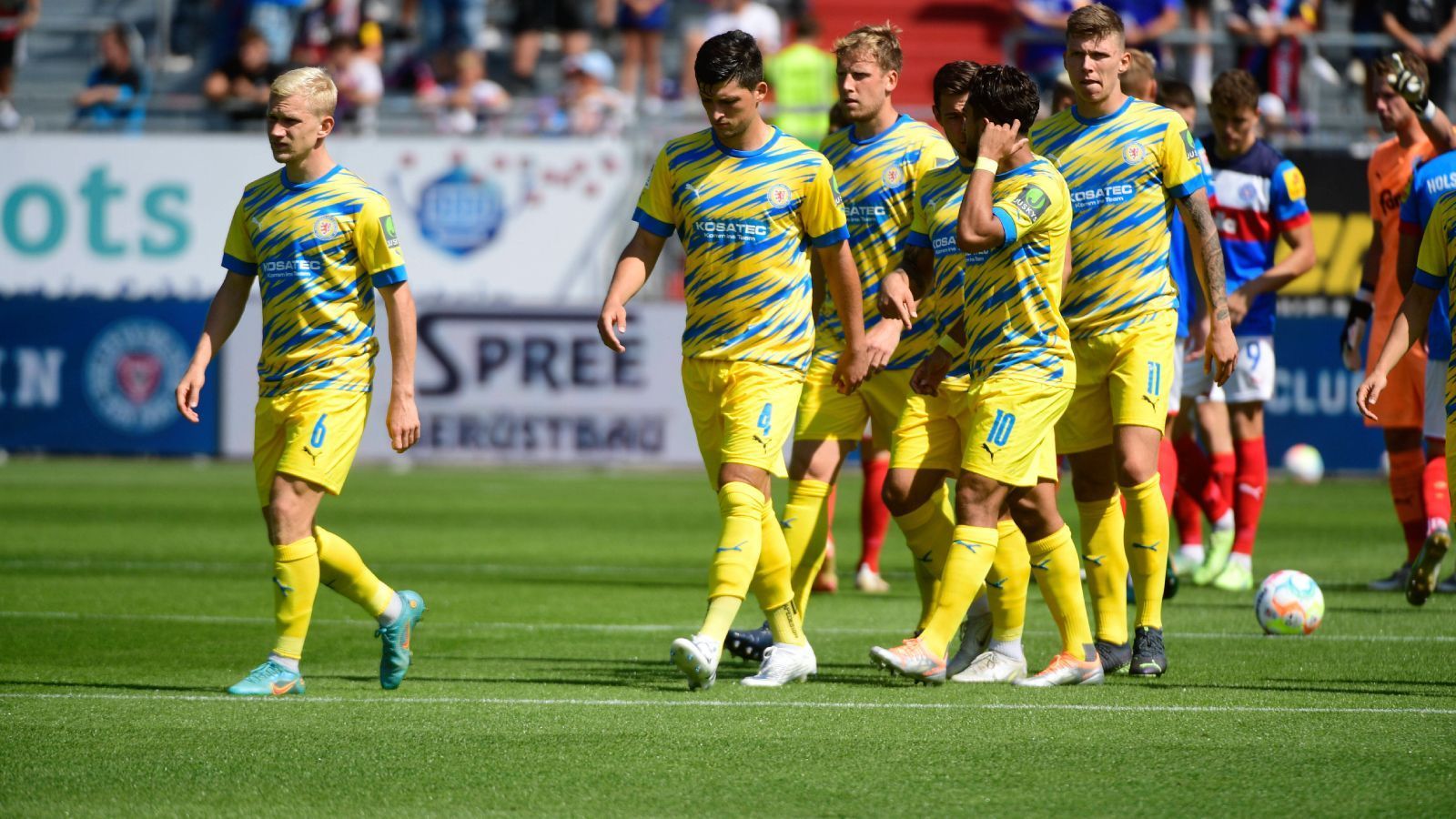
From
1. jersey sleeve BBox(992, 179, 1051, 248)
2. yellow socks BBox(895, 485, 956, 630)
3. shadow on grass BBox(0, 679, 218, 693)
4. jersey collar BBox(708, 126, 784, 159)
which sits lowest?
shadow on grass BBox(0, 679, 218, 693)

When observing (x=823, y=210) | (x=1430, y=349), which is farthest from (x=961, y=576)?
(x=1430, y=349)

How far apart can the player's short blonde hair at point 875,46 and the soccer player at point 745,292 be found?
0.75 m

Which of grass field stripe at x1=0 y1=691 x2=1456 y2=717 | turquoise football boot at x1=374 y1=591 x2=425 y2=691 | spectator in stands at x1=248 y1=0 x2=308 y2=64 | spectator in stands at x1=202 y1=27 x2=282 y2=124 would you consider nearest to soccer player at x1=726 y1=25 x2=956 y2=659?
grass field stripe at x1=0 y1=691 x2=1456 y2=717

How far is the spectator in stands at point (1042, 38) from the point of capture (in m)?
20.7

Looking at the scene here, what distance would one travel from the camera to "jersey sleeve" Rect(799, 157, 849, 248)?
6922 millimetres

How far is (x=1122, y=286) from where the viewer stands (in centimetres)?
724

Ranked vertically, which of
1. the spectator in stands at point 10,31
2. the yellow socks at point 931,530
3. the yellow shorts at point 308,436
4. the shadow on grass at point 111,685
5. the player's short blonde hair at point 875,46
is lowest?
the shadow on grass at point 111,685

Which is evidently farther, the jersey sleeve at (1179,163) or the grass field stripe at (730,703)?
the jersey sleeve at (1179,163)

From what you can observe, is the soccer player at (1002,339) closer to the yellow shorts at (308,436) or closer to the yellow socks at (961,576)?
the yellow socks at (961,576)

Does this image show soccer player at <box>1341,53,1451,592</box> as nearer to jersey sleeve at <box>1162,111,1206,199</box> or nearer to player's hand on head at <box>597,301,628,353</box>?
jersey sleeve at <box>1162,111,1206,199</box>

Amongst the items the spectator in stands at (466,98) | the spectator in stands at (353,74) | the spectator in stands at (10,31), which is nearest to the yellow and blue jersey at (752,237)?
the spectator in stands at (466,98)

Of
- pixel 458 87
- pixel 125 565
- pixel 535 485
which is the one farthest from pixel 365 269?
pixel 458 87

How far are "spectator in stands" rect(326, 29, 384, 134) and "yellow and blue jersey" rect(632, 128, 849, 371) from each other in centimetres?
1549

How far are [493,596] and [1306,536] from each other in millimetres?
6029
